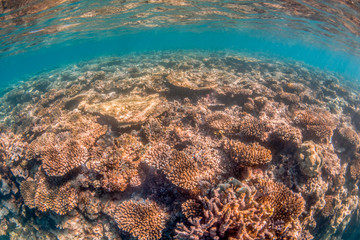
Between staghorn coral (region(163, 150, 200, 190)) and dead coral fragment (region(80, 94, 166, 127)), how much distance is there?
2.24 metres

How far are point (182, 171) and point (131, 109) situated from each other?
11.3 feet

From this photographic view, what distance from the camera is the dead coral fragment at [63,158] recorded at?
497cm

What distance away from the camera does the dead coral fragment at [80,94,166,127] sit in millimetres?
6004

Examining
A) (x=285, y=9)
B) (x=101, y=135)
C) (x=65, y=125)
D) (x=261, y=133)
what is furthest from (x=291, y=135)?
(x=285, y=9)

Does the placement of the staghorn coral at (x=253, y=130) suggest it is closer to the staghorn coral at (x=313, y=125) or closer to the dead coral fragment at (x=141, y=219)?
the staghorn coral at (x=313, y=125)

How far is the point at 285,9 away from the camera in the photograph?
61.5 feet

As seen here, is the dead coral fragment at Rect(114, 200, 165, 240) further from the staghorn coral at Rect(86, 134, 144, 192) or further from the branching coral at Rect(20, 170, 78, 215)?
the branching coral at Rect(20, 170, 78, 215)

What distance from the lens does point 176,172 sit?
4.34m

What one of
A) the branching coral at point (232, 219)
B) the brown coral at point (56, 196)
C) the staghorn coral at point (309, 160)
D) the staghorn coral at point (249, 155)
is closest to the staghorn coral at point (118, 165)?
the brown coral at point (56, 196)

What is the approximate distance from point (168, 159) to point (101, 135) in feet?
9.92

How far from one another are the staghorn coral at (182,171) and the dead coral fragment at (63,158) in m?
2.83

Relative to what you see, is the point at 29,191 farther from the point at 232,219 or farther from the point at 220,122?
the point at 220,122

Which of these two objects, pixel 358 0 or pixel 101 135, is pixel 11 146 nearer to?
pixel 101 135

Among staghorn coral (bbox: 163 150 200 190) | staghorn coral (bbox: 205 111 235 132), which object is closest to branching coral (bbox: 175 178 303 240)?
staghorn coral (bbox: 163 150 200 190)
